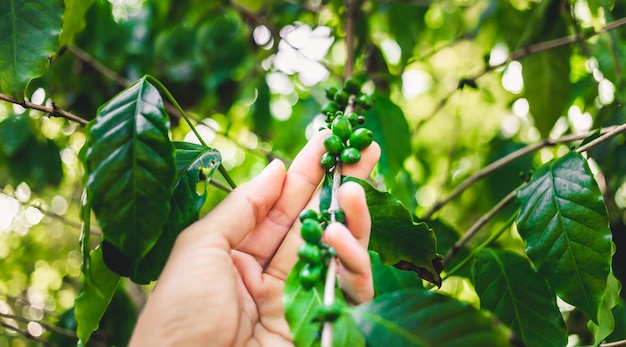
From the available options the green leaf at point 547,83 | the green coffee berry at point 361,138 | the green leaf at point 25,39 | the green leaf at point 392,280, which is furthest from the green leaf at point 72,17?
the green leaf at point 547,83

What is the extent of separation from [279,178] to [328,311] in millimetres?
452

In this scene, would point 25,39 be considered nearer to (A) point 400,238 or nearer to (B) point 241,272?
(B) point 241,272

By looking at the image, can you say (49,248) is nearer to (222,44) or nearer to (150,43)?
(150,43)

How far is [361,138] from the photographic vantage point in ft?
3.55

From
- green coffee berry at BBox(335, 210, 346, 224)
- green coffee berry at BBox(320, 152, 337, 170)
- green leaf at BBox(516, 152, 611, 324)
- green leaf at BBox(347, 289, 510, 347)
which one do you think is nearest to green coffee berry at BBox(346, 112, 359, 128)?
Answer: green coffee berry at BBox(320, 152, 337, 170)

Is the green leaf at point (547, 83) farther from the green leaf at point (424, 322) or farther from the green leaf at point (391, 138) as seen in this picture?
the green leaf at point (424, 322)

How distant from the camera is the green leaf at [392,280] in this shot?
1.18 meters

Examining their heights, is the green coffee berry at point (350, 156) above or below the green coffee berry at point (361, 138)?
below

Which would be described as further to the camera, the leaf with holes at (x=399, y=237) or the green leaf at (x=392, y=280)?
the green leaf at (x=392, y=280)

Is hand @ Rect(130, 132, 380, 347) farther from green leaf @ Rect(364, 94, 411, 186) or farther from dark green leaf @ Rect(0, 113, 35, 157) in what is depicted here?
dark green leaf @ Rect(0, 113, 35, 157)

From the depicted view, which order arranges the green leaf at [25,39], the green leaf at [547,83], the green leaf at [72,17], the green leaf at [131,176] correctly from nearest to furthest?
1. the green leaf at [131,176]
2. the green leaf at [25,39]
3. the green leaf at [72,17]
4. the green leaf at [547,83]

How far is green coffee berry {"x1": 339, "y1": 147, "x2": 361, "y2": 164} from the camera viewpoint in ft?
3.47

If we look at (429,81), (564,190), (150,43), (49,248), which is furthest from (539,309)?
(49,248)

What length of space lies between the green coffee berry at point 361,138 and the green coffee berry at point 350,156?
3cm
